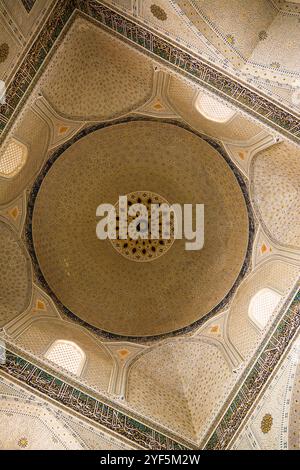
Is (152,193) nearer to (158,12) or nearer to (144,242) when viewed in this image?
(144,242)

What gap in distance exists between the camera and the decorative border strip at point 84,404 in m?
7.33

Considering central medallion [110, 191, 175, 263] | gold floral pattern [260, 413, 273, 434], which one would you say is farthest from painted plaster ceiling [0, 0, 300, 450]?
central medallion [110, 191, 175, 263]

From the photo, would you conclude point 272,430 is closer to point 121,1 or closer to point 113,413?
point 113,413

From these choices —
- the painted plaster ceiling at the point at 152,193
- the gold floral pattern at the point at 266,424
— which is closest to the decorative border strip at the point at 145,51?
the painted plaster ceiling at the point at 152,193

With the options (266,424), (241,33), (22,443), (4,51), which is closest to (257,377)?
(266,424)

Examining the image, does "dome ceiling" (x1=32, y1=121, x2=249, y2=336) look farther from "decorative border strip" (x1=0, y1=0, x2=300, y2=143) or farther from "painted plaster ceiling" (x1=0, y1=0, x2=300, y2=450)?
"decorative border strip" (x1=0, y1=0, x2=300, y2=143)

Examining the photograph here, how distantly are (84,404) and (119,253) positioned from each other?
401cm

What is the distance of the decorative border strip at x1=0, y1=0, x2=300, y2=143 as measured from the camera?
6.52m

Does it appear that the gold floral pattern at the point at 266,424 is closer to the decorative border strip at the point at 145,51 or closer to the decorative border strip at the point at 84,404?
the decorative border strip at the point at 84,404

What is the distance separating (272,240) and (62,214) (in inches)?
181

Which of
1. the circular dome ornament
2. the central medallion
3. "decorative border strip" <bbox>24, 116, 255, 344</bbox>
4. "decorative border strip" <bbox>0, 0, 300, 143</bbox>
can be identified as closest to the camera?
the circular dome ornament

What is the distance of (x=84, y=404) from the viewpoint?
7.50m

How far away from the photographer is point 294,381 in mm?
7734

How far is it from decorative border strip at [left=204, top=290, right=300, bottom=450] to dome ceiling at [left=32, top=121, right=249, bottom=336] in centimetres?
183
